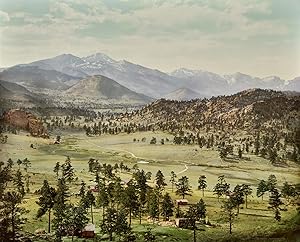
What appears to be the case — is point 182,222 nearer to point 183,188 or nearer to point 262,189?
point 183,188

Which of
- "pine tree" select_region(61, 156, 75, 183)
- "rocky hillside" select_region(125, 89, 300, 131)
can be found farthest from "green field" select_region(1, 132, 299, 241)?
"rocky hillside" select_region(125, 89, 300, 131)

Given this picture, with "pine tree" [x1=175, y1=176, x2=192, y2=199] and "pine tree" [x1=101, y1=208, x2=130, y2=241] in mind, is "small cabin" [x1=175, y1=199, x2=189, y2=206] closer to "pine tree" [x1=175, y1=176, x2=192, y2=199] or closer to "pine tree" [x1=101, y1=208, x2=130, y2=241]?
"pine tree" [x1=175, y1=176, x2=192, y2=199]

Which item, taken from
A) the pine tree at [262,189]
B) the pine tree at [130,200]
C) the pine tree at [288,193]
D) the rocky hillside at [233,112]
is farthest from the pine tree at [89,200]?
the rocky hillside at [233,112]

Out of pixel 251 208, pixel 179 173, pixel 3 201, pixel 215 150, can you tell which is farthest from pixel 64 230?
pixel 215 150

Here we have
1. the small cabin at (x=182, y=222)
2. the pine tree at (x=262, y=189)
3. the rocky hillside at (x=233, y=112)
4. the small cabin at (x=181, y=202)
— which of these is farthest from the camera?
the rocky hillside at (x=233, y=112)

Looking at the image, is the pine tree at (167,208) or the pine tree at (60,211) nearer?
the pine tree at (60,211)

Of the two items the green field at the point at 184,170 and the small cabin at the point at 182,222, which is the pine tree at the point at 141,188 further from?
the small cabin at the point at 182,222
